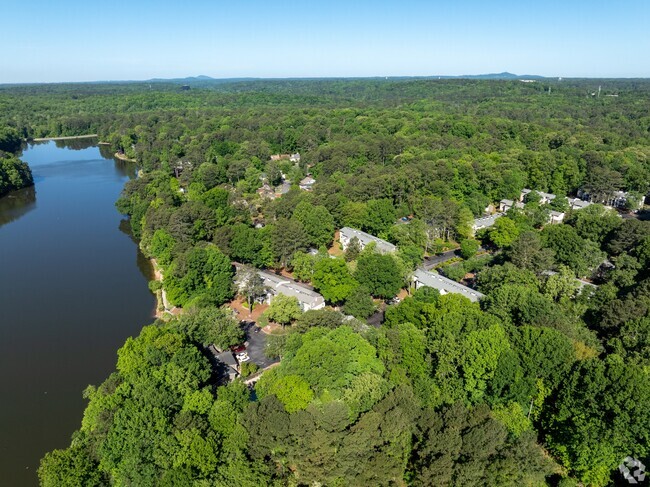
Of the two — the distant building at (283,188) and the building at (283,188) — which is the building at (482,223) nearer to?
the building at (283,188)

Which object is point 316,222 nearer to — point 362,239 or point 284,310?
point 362,239

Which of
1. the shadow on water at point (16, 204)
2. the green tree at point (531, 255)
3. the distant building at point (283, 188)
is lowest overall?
the shadow on water at point (16, 204)

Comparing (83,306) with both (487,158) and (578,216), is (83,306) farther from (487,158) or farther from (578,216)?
(487,158)

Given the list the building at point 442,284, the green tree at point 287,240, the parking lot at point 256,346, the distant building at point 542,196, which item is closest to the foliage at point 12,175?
the green tree at point 287,240

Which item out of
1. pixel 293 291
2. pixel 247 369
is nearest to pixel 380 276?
pixel 293 291

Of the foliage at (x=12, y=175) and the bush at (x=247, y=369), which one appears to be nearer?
the bush at (x=247, y=369)

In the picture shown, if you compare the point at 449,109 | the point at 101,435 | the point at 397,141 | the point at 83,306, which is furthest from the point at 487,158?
the point at 449,109
